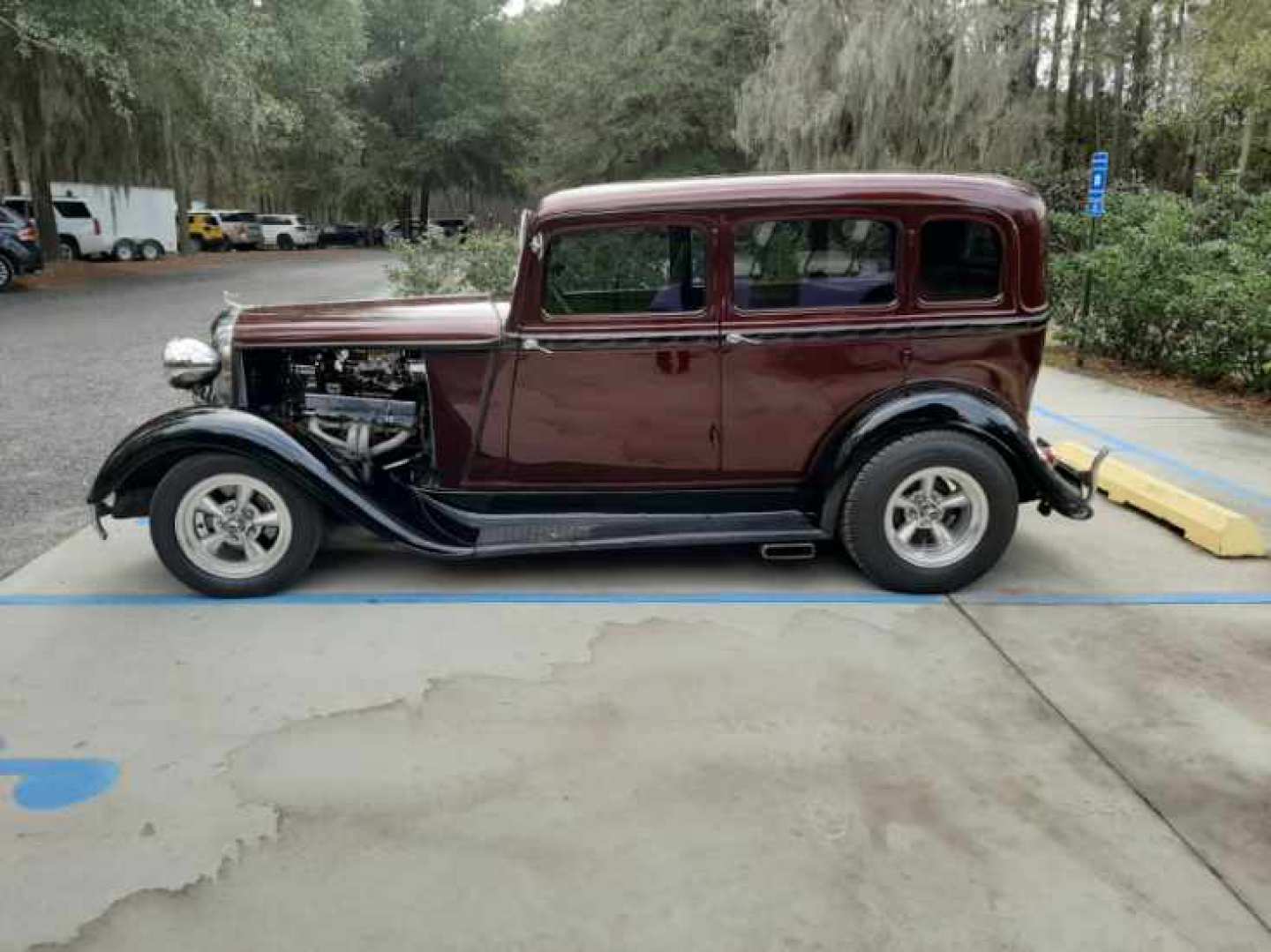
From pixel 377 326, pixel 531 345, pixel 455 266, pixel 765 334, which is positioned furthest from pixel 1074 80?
pixel 377 326

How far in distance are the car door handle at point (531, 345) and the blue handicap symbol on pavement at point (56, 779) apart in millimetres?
2288

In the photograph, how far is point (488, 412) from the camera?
4.66 metres

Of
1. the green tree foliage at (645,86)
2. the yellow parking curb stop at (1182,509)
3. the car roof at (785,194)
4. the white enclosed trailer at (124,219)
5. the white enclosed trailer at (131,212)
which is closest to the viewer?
the car roof at (785,194)

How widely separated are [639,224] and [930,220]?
129 centimetres

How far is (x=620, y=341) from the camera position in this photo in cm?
457

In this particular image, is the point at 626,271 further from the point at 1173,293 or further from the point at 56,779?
the point at 1173,293

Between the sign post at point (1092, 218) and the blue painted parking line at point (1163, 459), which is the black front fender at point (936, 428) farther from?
the sign post at point (1092, 218)

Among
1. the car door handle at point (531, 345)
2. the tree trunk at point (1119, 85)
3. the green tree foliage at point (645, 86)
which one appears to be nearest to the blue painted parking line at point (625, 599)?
the car door handle at point (531, 345)

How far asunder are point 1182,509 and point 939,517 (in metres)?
1.77

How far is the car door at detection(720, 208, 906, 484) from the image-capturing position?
4535 millimetres

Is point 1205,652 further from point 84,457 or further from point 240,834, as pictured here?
point 84,457

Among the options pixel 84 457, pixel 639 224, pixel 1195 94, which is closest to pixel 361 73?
pixel 1195 94

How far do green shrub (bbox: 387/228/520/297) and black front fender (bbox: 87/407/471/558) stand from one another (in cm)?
642

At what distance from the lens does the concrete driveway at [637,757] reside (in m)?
2.62
